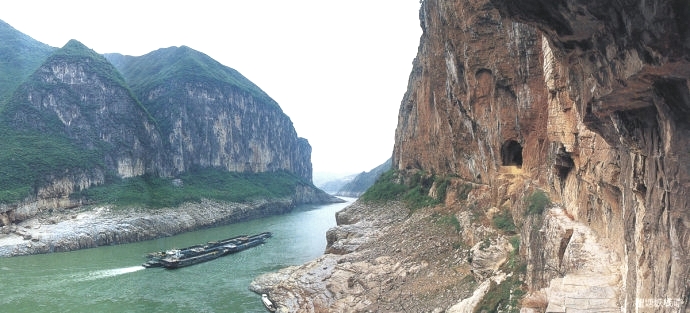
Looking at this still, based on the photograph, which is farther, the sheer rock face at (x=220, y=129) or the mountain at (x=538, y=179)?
the sheer rock face at (x=220, y=129)

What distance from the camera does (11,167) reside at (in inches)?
2778

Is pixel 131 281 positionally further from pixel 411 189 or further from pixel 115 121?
pixel 115 121

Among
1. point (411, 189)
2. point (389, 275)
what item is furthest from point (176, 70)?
point (389, 275)

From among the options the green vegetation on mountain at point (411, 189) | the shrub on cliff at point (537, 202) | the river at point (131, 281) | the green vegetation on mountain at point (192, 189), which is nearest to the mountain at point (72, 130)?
the green vegetation on mountain at point (192, 189)

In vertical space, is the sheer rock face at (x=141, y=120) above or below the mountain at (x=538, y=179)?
above

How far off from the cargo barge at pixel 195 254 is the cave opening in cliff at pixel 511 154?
3239 cm

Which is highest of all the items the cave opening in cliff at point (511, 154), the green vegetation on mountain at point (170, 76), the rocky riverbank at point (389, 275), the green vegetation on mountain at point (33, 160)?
the green vegetation on mountain at point (170, 76)

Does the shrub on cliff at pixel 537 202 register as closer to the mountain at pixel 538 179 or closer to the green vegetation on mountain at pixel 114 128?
the mountain at pixel 538 179

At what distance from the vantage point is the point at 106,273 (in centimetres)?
4056

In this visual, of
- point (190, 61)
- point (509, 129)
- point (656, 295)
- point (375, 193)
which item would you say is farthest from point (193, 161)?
point (656, 295)

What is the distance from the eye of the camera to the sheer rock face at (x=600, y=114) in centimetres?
649

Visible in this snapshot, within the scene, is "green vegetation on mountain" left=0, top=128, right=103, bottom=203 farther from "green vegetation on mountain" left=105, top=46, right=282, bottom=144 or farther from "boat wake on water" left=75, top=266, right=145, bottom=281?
"green vegetation on mountain" left=105, top=46, right=282, bottom=144

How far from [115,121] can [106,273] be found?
223 feet

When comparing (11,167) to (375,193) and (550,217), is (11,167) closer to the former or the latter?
(375,193)
